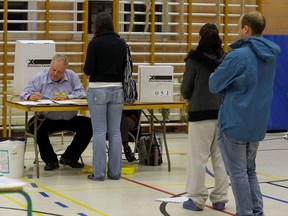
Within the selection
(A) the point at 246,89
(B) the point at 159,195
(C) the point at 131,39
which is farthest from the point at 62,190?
(C) the point at 131,39

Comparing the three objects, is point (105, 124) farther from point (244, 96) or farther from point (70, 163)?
point (244, 96)

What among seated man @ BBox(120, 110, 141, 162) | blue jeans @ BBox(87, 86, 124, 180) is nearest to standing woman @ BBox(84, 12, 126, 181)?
blue jeans @ BBox(87, 86, 124, 180)

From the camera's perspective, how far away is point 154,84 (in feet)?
23.4

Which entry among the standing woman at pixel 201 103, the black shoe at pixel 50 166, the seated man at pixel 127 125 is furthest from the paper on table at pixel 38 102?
the standing woman at pixel 201 103

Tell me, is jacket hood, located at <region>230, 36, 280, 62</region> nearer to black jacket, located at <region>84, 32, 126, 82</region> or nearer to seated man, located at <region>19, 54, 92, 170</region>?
black jacket, located at <region>84, 32, 126, 82</region>

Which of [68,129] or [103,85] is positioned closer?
[103,85]

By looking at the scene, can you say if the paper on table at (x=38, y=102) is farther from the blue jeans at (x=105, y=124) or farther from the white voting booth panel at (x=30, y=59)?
the white voting booth panel at (x=30, y=59)

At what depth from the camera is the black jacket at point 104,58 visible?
21.2 feet

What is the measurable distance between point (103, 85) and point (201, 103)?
58.4 inches

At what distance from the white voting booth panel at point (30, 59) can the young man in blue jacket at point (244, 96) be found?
141 inches

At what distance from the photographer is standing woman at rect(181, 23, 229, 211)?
521cm

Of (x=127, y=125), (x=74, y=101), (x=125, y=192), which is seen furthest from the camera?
(x=127, y=125)

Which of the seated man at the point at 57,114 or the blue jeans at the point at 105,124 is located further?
the seated man at the point at 57,114

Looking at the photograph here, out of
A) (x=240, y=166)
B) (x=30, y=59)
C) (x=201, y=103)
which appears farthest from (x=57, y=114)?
(x=240, y=166)
